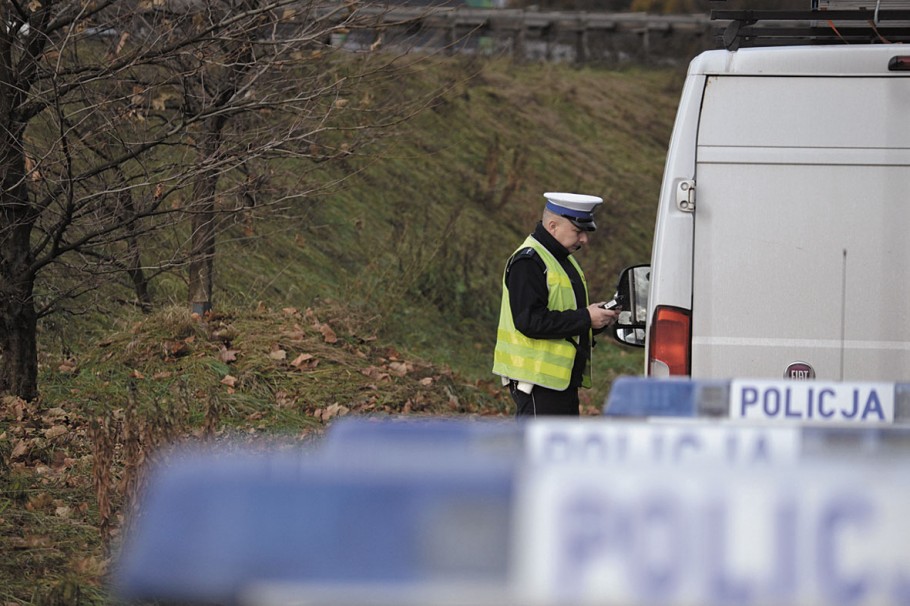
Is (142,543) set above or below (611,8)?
below

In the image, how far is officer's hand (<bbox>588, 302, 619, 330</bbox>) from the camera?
5.77 meters

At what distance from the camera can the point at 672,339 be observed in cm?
495

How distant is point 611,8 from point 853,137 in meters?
32.0

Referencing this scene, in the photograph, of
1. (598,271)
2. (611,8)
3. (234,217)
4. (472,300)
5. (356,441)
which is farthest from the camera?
(611,8)

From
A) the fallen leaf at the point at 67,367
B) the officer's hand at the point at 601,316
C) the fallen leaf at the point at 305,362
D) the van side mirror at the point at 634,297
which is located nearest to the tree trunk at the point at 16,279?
the fallen leaf at the point at 67,367

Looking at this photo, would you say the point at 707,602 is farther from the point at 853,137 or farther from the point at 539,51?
the point at 539,51

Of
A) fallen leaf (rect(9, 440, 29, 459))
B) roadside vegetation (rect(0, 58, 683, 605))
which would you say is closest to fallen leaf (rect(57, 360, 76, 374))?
roadside vegetation (rect(0, 58, 683, 605))

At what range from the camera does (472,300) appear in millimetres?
15445

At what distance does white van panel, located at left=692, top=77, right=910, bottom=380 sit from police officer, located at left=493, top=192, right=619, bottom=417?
1.03 m

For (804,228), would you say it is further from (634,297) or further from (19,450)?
(19,450)

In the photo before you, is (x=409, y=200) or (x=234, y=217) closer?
(x=234, y=217)

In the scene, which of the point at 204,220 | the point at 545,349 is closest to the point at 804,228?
the point at 545,349

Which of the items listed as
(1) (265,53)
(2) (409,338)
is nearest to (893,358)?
(1) (265,53)

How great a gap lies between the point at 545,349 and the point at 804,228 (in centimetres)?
159
